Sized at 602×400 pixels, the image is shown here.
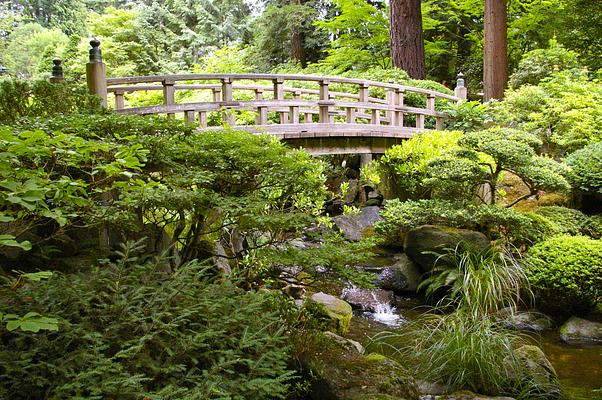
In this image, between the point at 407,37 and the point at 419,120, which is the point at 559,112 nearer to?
the point at 419,120

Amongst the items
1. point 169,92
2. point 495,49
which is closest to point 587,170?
point 495,49

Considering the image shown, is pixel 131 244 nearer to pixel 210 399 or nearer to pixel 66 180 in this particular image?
pixel 66 180

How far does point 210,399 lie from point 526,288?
5.32 m

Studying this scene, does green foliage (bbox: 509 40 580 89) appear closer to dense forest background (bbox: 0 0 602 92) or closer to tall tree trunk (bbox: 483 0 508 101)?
tall tree trunk (bbox: 483 0 508 101)

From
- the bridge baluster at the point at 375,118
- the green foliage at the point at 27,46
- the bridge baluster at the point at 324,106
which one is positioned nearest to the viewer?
the bridge baluster at the point at 324,106

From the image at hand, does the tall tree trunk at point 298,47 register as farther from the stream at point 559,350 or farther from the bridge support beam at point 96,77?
the stream at point 559,350

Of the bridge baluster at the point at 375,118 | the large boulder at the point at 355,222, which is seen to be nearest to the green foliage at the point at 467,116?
the bridge baluster at the point at 375,118

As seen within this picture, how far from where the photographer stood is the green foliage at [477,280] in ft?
20.6

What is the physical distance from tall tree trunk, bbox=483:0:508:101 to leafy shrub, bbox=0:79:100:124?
32.7 feet

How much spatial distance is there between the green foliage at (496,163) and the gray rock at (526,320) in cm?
189

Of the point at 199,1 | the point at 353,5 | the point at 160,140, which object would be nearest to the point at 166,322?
the point at 160,140

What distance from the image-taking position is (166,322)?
9.37ft

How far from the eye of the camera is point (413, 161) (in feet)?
31.1

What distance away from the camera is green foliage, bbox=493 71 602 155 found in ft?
31.0
